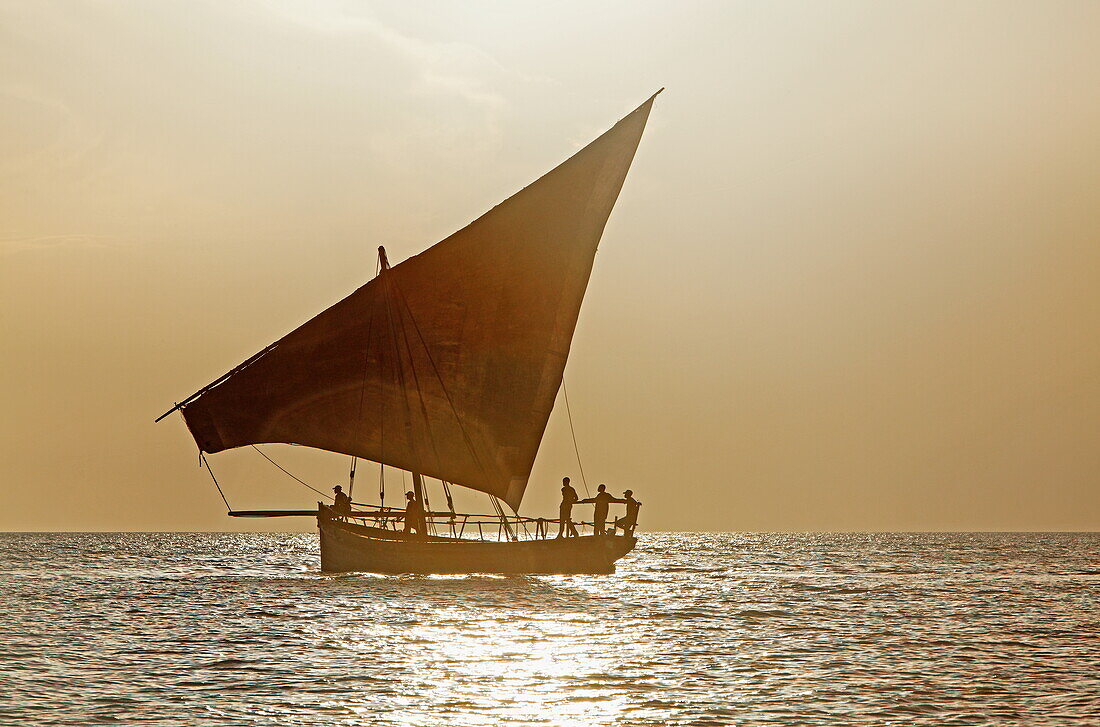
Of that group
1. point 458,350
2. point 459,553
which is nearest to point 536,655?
point 459,553

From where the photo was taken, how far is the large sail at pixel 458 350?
38031 mm

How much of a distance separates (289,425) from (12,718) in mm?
23769

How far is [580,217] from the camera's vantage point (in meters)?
38.2

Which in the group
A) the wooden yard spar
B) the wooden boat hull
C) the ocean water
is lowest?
the ocean water

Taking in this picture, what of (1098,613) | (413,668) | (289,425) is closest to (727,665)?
(413,668)

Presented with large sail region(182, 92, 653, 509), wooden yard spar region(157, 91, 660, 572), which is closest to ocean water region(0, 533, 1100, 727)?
wooden yard spar region(157, 91, 660, 572)

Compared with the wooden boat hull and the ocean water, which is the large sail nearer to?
the wooden boat hull

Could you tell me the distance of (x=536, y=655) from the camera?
2039 centimetres

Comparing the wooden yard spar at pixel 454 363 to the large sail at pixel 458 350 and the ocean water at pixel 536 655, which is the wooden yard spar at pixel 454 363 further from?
the ocean water at pixel 536 655

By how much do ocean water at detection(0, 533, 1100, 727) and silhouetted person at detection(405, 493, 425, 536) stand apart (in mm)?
1554

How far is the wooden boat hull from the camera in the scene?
37500 mm

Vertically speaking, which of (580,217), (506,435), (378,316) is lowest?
(506,435)

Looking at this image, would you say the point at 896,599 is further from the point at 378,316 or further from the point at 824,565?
the point at 824,565

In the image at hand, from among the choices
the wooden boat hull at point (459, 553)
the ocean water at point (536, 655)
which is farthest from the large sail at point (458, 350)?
the ocean water at point (536, 655)
